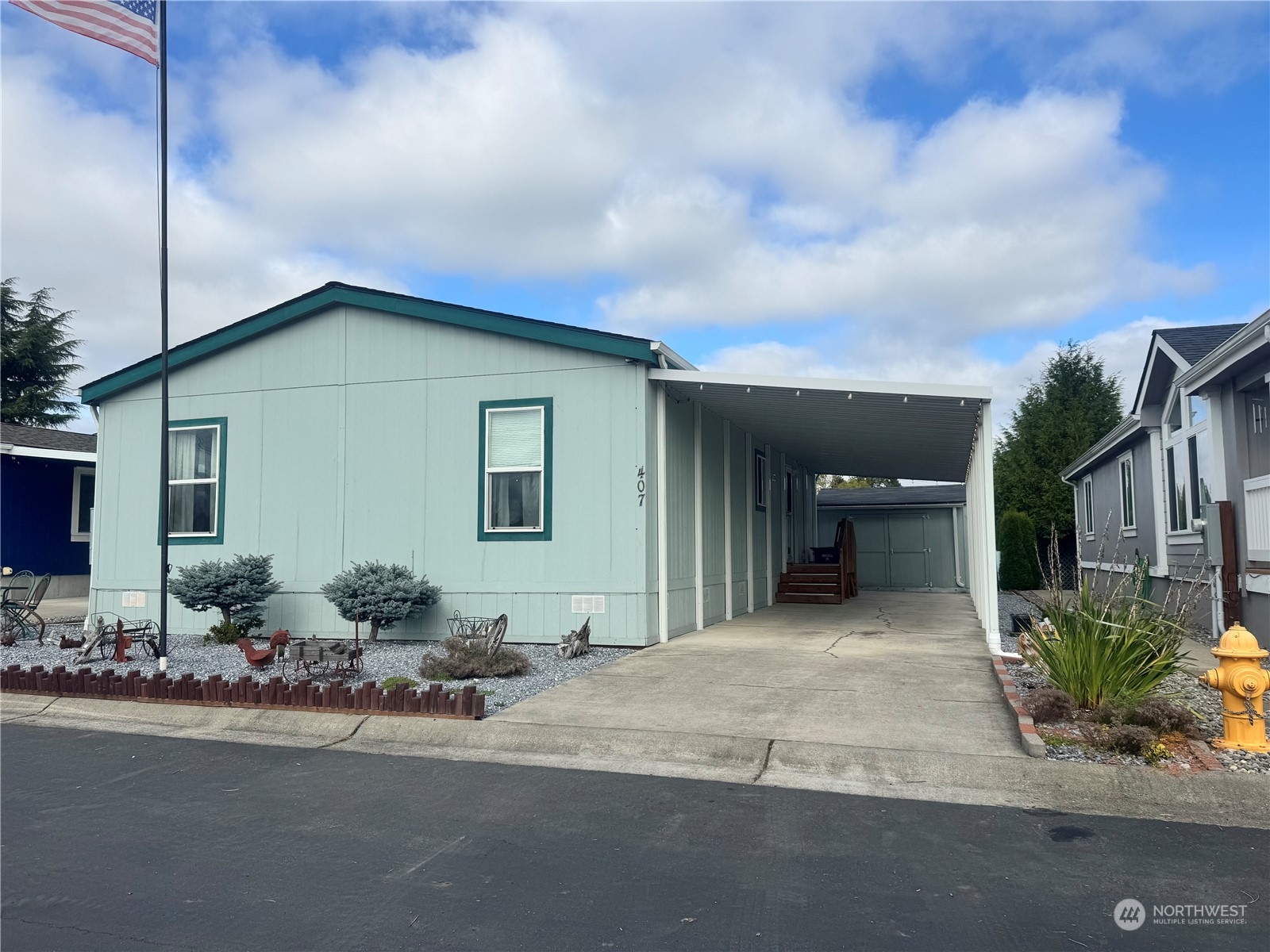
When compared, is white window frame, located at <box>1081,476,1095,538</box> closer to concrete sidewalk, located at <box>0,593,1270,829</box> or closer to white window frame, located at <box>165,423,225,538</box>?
concrete sidewalk, located at <box>0,593,1270,829</box>

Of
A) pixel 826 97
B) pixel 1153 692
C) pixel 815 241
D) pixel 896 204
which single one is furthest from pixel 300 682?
pixel 815 241

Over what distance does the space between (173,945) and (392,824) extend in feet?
4.67

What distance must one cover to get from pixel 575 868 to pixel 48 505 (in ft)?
62.9

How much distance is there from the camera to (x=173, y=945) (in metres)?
3.20

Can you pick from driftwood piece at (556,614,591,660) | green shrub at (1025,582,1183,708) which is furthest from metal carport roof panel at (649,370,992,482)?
green shrub at (1025,582,1183,708)

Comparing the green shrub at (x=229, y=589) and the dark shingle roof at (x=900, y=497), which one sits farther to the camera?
the dark shingle roof at (x=900, y=497)

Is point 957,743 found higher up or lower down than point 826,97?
lower down

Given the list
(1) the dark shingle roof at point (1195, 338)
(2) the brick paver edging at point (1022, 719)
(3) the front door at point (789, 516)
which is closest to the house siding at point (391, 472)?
(2) the brick paver edging at point (1022, 719)

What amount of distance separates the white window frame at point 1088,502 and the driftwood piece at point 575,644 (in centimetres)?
1657

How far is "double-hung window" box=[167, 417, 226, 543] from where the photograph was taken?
11727 mm

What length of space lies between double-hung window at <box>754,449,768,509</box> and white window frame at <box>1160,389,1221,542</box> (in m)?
6.29

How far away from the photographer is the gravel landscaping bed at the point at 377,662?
7816 millimetres

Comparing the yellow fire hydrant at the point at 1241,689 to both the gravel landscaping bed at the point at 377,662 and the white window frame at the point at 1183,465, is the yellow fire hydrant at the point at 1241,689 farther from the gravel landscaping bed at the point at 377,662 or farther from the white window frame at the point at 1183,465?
the white window frame at the point at 1183,465

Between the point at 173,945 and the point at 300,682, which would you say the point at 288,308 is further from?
the point at 173,945
